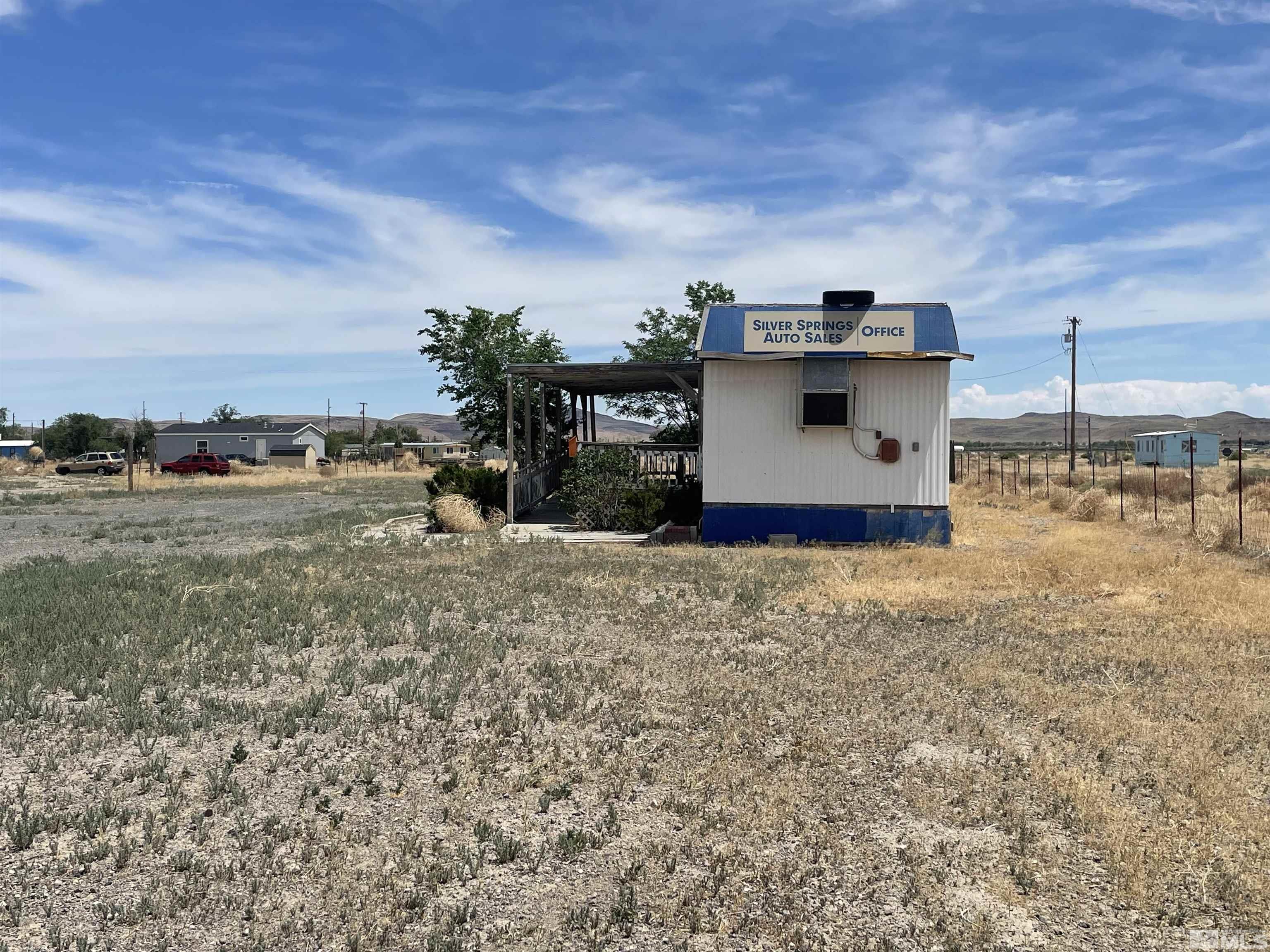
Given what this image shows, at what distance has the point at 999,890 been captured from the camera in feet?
13.1

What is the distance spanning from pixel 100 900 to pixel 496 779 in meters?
1.96

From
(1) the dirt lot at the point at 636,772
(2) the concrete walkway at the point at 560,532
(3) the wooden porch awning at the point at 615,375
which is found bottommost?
(1) the dirt lot at the point at 636,772

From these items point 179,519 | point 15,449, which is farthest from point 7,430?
point 179,519

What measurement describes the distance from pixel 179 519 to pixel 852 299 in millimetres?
17197

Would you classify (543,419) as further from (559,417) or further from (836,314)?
(836,314)

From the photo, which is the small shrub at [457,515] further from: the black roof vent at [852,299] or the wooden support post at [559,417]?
the black roof vent at [852,299]

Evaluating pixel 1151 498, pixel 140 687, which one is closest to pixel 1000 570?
pixel 140 687

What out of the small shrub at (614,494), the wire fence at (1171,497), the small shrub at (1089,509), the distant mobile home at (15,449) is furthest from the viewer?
the distant mobile home at (15,449)

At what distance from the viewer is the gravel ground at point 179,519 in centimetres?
1694

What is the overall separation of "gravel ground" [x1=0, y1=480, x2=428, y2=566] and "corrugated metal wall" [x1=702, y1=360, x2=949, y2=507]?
8.13 m

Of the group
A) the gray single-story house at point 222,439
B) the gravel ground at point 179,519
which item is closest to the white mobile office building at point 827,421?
the gravel ground at point 179,519

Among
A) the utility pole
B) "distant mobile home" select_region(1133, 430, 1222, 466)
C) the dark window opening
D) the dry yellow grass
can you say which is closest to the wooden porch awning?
the dark window opening

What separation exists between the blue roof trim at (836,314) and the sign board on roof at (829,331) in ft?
0.16

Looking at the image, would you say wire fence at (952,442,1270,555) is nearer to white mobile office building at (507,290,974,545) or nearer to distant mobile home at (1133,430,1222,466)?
white mobile office building at (507,290,974,545)
